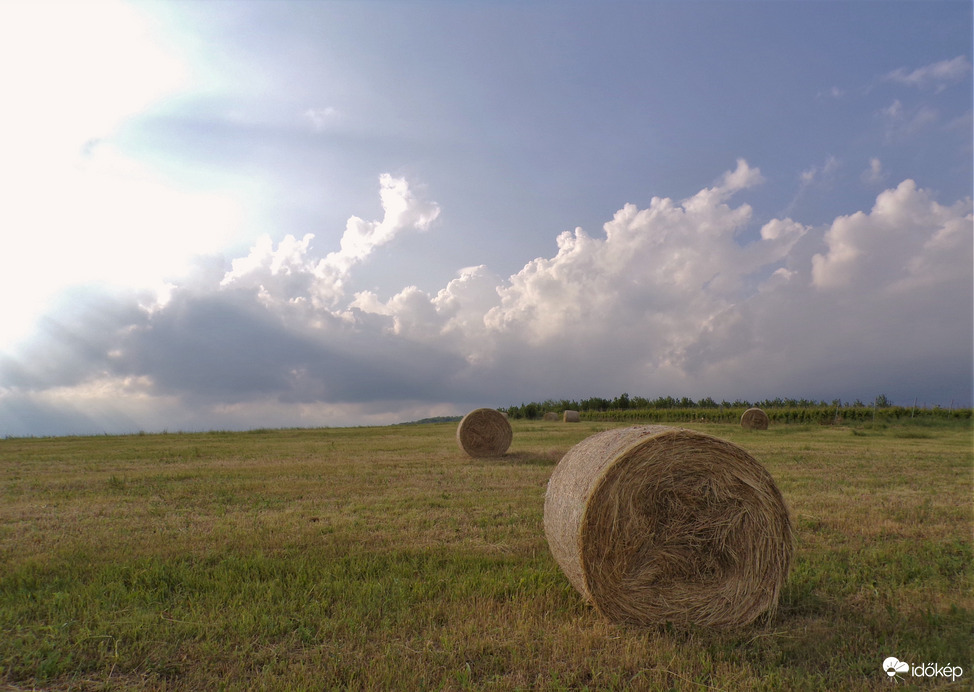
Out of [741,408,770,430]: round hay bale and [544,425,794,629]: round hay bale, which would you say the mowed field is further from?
[741,408,770,430]: round hay bale

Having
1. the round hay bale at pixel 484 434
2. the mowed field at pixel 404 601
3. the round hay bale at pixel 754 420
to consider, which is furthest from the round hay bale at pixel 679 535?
the round hay bale at pixel 754 420

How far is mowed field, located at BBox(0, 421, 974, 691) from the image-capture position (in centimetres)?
412

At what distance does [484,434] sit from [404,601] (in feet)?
43.5

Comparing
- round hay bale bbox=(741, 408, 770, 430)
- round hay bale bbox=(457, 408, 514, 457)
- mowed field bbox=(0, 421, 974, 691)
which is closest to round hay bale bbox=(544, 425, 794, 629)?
mowed field bbox=(0, 421, 974, 691)

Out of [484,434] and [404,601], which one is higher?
[484,434]

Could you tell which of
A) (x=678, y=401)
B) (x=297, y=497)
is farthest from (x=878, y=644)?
(x=678, y=401)

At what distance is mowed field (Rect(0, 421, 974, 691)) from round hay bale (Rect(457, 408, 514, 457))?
7698mm

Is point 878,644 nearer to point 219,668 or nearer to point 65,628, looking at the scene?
point 219,668

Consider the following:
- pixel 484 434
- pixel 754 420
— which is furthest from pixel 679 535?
pixel 754 420

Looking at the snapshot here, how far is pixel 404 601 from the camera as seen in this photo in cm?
514

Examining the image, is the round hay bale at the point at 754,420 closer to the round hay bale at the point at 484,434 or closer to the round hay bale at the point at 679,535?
the round hay bale at the point at 484,434

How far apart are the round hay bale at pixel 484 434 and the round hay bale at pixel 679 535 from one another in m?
12.7

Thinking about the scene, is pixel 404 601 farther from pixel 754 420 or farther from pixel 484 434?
pixel 754 420

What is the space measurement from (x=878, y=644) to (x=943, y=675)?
17.2 inches
